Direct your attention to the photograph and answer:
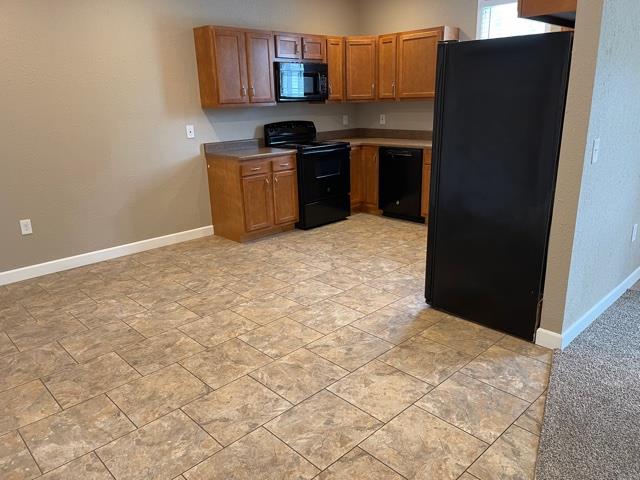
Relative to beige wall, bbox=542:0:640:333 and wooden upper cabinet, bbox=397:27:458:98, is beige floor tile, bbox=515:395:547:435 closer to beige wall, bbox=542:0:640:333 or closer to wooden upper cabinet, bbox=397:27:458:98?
beige wall, bbox=542:0:640:333

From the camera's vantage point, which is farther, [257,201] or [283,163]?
[283,163]

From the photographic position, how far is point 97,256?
14.6 ft

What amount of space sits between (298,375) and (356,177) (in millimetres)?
3822

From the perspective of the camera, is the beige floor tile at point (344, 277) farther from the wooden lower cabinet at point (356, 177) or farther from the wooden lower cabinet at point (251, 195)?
the wooden lower cabinet at point (356, 177)

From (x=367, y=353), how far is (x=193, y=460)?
3.79 feet

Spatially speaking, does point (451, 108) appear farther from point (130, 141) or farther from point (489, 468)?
point (130, 141)

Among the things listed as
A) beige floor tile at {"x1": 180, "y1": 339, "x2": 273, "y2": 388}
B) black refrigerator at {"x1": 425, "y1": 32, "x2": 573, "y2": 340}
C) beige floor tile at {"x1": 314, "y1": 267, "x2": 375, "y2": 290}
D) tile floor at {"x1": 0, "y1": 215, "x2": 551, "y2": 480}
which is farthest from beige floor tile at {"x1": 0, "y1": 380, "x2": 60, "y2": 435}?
black refrigerator at {"x1": 425, "y1": 32, "x2": 573, "y2": 340}

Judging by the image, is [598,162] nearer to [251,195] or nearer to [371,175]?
[251,195]

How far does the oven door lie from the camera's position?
522 centimetres

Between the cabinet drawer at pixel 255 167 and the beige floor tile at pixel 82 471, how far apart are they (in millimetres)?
3187

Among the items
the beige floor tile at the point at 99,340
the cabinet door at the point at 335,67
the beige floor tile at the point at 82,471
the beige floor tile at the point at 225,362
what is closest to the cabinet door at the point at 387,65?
the cabinet door at the point at 335,67

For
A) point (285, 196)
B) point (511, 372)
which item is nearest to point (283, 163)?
point (285, 196)

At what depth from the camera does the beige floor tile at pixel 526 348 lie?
2646 mm

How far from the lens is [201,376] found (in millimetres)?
2545
